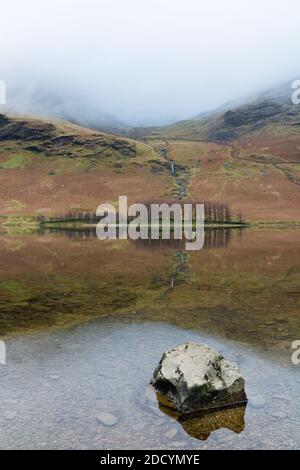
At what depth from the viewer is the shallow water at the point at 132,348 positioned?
1572cm

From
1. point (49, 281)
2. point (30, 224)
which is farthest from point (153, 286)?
point (30, 224)

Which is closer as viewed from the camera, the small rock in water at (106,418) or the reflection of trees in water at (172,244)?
the small rock in water at (106,418)

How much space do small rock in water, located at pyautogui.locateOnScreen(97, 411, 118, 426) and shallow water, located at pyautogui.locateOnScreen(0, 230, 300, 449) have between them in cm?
11

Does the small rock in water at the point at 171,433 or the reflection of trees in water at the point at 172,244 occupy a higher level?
the reflection of trees in water at the point at 172,244

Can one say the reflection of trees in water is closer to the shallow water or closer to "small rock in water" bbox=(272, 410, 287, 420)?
the shallow water

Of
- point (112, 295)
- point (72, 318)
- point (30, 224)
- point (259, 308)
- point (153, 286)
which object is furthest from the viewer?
point (30, 224)

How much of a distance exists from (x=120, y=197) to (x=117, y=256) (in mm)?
114453

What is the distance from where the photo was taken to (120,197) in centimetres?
18188

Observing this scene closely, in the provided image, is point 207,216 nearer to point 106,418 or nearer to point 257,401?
point 257,401

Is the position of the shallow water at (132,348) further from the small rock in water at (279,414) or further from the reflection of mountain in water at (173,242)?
the reflection of mountain in water at (173,242)

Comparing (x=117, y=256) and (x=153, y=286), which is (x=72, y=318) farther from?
(x=117, y=256)

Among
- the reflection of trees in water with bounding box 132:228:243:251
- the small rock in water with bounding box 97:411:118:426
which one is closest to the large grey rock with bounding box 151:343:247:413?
the small rock in water with bounding box 97:411:118:426

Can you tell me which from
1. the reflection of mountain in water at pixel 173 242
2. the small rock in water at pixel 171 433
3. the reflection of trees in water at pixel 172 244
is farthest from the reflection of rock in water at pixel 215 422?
the reflection of trees in water at pixel 172 244

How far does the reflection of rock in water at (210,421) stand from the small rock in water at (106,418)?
1886 mm
